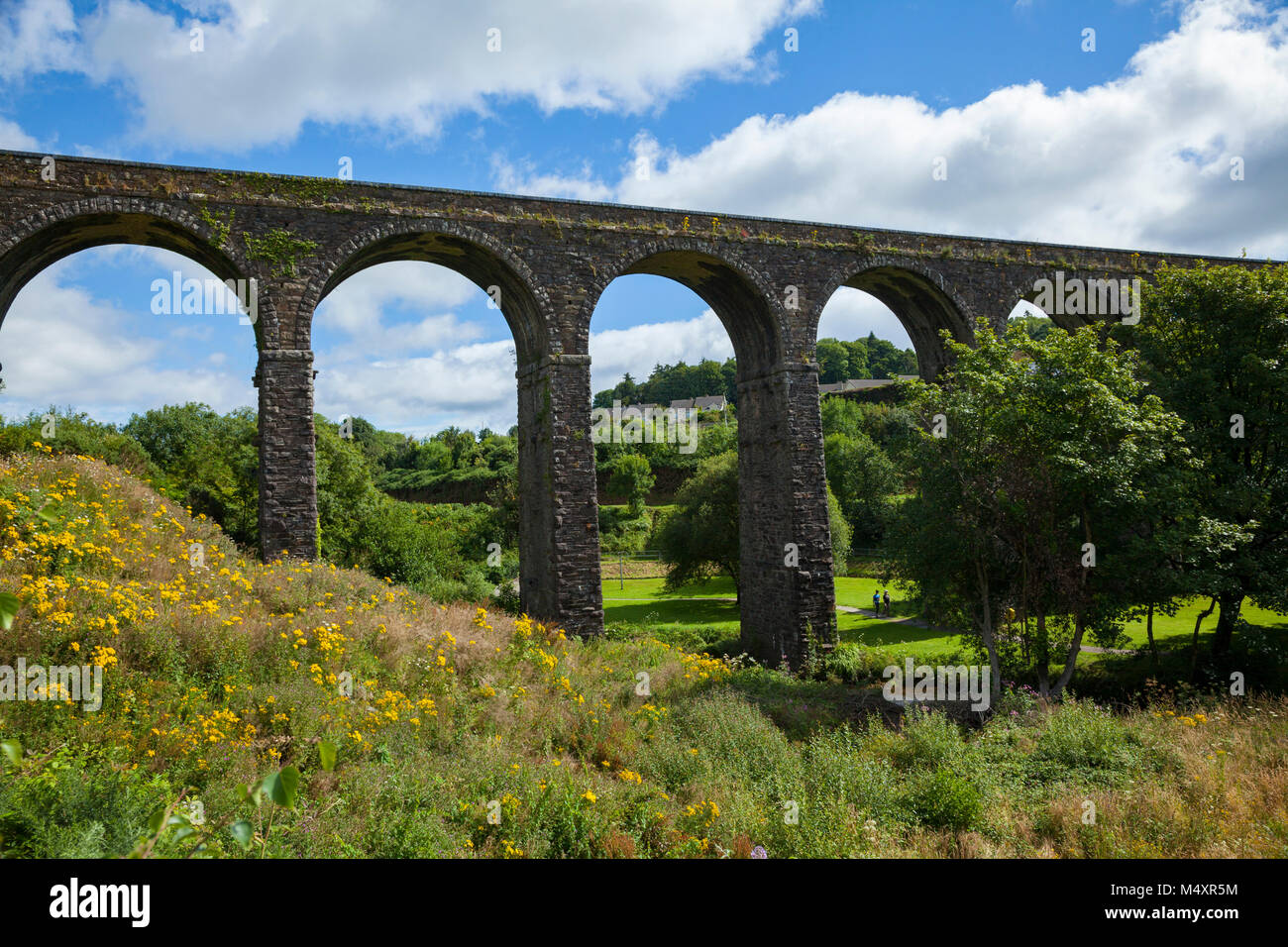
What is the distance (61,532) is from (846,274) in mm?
16400

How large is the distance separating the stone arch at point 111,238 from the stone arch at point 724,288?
23.2 ft

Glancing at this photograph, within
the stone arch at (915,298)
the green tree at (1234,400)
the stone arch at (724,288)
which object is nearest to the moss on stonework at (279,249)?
the stone arch at (724,288)

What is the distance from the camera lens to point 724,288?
62.7 ft

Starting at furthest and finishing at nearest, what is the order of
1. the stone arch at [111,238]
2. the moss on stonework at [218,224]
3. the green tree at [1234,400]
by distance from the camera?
the moss on stonework at [218,224], the green tree at [1234,400], the stone arch at [111,238]

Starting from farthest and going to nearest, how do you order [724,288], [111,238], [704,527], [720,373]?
[720,373], [704,527], [724,288], [111,238]

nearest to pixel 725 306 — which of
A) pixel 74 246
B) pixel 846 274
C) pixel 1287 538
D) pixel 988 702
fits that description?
pixel 846 274

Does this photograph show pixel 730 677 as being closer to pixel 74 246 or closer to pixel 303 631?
pixel 303 631

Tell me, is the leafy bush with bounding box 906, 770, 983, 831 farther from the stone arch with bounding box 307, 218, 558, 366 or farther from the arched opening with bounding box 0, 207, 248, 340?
the arched opening with bounding box 0, 207, 248, 340

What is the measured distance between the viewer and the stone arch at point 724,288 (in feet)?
57.2

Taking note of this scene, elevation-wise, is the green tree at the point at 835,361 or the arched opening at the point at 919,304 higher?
the green tree at the point at 835,361

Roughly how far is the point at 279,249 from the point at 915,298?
15.6 m

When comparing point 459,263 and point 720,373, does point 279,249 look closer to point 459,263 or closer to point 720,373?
point 459,263

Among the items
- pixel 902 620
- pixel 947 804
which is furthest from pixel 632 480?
pixel 947 804

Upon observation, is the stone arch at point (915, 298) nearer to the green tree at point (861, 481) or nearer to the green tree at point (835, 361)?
the green tree at point (861, 481)
